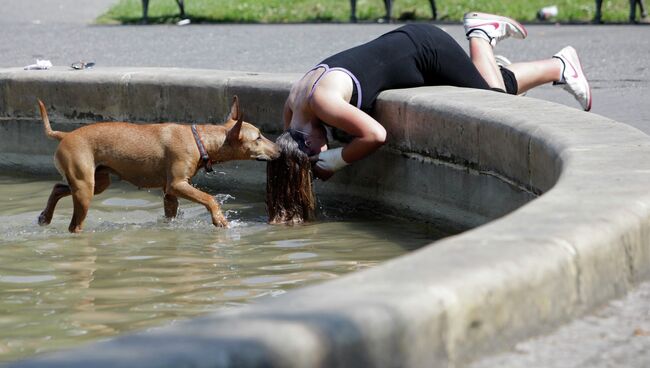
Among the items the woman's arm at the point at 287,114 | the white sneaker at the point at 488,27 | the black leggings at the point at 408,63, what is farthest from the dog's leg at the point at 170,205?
the white sneaker at the point at 488,27

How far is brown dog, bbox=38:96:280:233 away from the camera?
764 centimetres

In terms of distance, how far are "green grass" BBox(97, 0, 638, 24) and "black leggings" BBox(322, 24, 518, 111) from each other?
485 inches

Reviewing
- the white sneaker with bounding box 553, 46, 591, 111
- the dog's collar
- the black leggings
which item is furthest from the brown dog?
the white sneaker with bounding box 553, 46, 591, 111

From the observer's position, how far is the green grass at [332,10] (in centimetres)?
2081

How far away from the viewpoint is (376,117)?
7.89 metres

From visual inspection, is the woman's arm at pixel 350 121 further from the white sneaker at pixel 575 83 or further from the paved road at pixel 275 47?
the paved road at pixel 275 47

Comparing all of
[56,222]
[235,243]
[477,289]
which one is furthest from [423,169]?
[477,289]

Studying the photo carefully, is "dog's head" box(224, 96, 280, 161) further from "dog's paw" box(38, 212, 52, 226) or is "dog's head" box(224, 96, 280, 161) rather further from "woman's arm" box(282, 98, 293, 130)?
"dog's paw" box(38, 212, 52, 226)

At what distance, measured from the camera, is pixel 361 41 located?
1706cm

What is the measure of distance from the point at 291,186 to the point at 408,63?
3.59 ft

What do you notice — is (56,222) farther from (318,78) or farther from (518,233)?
(518,233)

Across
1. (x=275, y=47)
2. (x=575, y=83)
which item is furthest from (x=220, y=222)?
(x=275, y=47)

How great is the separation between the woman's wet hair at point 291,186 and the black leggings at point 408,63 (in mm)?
480

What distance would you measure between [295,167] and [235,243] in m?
0.69
